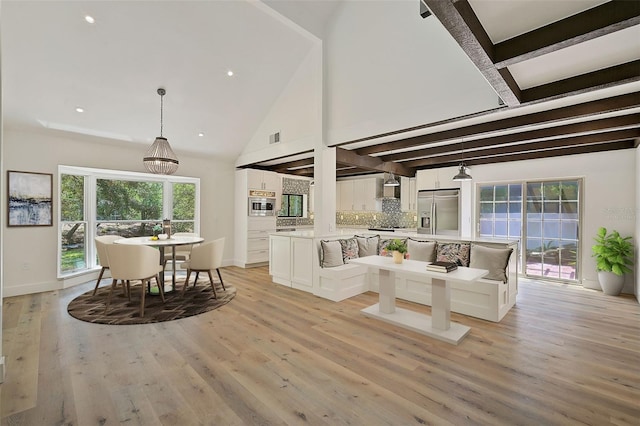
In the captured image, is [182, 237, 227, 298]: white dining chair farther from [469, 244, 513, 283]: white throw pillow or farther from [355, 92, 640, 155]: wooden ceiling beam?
→ [469, 244, 513, 283]: white throw pillow

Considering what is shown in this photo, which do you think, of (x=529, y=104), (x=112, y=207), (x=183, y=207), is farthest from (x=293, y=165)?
(x=529, y=104)

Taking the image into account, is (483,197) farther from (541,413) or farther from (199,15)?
(199,15)

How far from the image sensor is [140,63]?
13.2 feet

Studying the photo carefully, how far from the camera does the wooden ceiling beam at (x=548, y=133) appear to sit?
3.65 m

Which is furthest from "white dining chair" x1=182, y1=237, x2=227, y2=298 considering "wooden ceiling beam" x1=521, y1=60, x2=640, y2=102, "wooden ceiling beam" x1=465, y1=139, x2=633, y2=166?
"wooden ceiling beam" x1=465, y1=139, x2=633, y2=166

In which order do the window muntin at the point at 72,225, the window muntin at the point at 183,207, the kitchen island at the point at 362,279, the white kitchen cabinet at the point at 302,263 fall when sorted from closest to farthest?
the kitchen island at the point at 362,279 < the white kitchen cabinet at the point at 302,263 < the window muntin at the point at 72,225 < the window muntin at the point at 183,207

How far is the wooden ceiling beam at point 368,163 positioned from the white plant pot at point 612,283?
402cm

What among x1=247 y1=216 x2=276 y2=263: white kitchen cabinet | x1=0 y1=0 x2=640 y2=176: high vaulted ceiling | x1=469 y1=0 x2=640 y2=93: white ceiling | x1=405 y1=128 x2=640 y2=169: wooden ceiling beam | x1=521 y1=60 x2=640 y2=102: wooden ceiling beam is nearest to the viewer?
x1=469 y1=0 x2=640 y2=93: white ceiling

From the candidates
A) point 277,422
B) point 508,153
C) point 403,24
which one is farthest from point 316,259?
point 508,153

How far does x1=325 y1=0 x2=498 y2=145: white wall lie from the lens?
3.47 meters

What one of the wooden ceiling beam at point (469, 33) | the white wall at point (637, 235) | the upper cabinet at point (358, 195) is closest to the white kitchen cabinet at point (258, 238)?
the upper cabinet at point (358, 195)

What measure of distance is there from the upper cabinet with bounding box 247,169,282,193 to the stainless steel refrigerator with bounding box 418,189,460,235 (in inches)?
138

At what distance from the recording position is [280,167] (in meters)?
7.46

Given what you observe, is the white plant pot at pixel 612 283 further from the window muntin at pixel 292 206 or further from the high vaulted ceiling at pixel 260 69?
the window muntin at pixel 292 206
